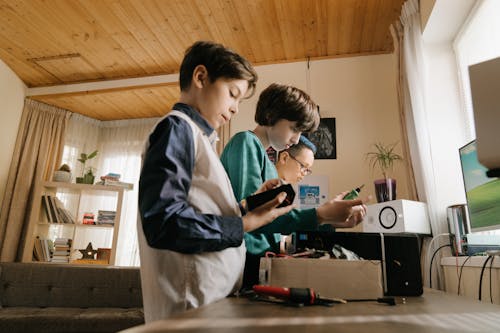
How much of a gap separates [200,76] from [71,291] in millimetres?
2558

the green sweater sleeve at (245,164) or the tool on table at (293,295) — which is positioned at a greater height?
the green sweater sleeve at (245,164)

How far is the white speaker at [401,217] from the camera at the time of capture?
2.25m

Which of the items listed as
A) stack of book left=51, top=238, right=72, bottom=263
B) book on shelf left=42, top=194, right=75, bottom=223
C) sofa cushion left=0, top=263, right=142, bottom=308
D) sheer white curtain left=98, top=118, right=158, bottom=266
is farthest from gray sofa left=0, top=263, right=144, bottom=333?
sheer white curtain left=98, top=118, right=158, bottom=266

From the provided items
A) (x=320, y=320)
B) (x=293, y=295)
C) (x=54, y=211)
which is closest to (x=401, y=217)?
(x=293, y=295)

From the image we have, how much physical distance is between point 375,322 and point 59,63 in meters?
4.54

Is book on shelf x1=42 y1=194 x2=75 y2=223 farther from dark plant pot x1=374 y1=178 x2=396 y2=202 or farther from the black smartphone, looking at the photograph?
the black smartphone

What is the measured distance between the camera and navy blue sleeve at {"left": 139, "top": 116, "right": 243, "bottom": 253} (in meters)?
0.62

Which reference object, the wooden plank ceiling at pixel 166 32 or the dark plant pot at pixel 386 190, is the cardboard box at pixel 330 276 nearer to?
the dark plant pot at pixel 386 190

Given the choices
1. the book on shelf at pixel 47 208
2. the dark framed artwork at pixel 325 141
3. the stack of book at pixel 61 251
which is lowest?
the stack of book at pixel 61 251

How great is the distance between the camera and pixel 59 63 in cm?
408

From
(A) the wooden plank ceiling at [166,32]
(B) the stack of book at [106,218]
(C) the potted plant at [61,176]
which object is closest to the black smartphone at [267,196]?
(A) the wooden plank ceiling at [166,32]

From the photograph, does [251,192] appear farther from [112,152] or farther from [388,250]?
[112,152]

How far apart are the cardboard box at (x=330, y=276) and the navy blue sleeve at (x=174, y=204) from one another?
11 cm

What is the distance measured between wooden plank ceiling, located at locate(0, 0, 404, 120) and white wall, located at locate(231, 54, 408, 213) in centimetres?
17
